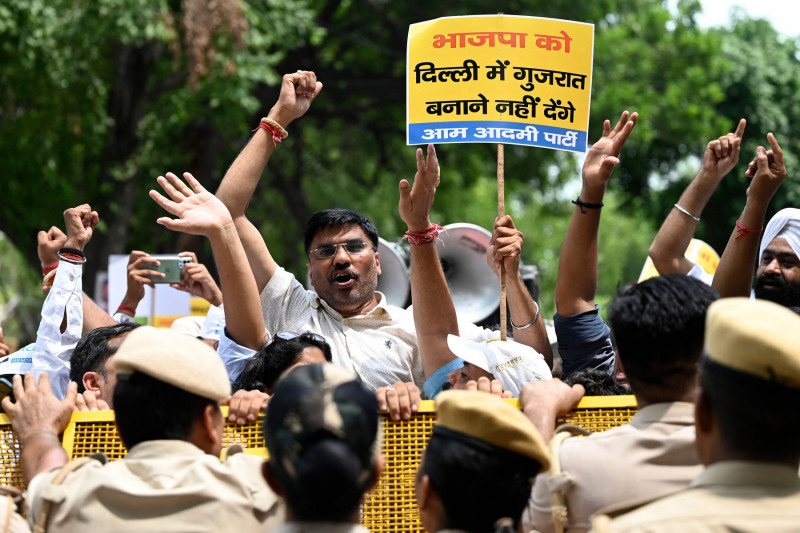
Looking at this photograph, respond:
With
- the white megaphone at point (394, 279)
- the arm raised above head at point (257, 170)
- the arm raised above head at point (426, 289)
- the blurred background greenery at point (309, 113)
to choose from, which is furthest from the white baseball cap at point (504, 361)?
the blurred background greenery at point (309, 113)

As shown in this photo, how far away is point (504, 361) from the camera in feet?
13.0

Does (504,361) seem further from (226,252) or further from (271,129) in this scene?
(271,129)

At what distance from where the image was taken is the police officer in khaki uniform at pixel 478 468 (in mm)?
2398

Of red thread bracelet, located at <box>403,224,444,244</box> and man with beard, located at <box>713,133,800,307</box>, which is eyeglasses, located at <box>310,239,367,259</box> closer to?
red thread bracelet, located at <box>403,224,444,244</box>

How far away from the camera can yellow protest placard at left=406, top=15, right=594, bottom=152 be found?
4625mm

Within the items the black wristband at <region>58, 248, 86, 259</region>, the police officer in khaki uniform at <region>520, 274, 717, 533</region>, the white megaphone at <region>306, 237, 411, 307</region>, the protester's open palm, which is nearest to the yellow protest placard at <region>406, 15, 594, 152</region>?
the protester's open palm

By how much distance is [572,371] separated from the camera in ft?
13.7

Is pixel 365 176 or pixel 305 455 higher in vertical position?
pixel 365 176

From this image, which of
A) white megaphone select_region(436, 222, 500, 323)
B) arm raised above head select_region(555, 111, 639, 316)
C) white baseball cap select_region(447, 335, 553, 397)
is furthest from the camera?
white megaphone select_region(436, 222, 500, 323)

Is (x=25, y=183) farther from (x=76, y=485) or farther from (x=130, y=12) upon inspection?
(x=76, y=485)

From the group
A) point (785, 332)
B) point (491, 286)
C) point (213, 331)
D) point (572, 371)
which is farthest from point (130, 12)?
point (785, 332)

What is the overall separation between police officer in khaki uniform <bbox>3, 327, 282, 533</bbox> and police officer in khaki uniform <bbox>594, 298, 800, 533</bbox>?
0.95 m

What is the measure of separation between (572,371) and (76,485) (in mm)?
2091

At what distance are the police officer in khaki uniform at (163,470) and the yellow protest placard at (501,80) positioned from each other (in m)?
2.20
